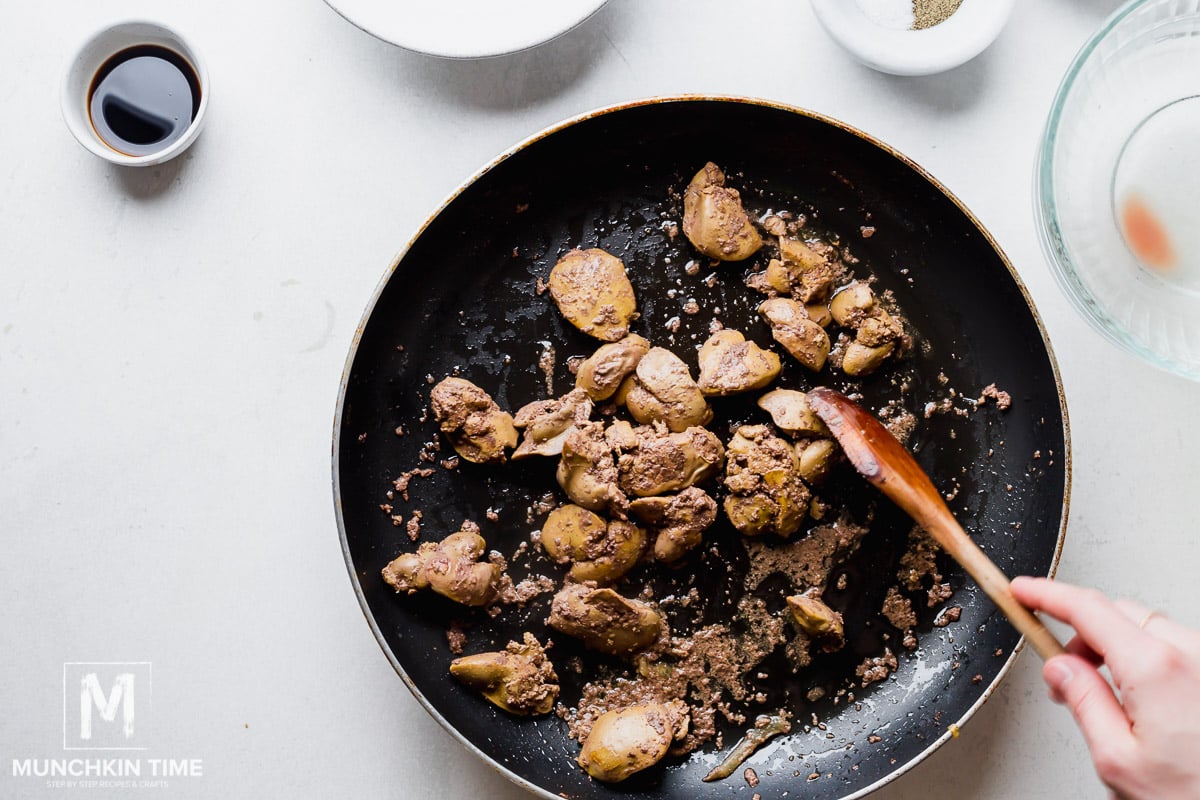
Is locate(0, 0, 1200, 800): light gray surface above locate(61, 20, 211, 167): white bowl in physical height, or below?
below

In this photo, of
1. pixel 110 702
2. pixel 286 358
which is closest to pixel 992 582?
pixel 286 358

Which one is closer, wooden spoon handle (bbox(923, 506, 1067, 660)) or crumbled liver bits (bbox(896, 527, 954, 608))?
wooden spoon handle (bbox(923, 506, 1067, 660))

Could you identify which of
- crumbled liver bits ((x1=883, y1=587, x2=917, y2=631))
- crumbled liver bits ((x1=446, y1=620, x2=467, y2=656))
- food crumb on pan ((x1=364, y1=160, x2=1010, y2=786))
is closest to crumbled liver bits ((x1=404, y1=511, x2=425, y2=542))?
food crumb on pan ((x1=364, y1=160, x2=1010, y2=786))

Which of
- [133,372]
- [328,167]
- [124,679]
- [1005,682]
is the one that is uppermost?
[328,167]

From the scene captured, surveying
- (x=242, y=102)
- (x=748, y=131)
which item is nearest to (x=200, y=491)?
(x=242, y=102)

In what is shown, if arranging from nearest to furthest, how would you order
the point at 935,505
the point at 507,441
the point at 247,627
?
the point at 935,505, the point at 507,441, the point at 247,627

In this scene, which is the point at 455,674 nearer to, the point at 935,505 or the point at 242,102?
the point at 935,505

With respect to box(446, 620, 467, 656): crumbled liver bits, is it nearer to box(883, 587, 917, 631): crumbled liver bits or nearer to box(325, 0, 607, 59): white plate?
box(883, 587, 917, 631): crumbled liver bits
